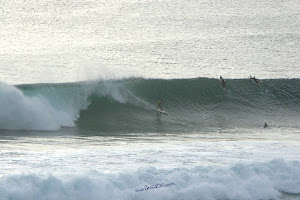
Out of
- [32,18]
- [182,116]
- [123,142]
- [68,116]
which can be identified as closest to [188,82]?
[182,116]

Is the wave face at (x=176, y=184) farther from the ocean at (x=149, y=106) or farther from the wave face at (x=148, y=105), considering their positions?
the wave face at (x=148, y=105)

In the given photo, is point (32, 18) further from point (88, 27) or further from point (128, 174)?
point (128, 174)

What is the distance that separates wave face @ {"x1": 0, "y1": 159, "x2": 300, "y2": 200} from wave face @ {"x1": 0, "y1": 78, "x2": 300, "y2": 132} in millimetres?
9347

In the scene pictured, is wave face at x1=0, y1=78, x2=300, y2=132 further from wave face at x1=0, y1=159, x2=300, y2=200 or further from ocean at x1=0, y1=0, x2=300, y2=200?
wave face at x1=0, y1=159, x2=300, y2=200

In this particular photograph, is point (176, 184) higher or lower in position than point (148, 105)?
lower

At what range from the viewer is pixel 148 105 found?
2628cm

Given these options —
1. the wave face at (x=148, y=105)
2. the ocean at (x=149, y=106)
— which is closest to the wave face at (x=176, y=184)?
the ocean at (x=149, y=106)

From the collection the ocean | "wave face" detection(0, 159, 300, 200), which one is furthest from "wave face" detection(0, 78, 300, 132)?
"wave face" detection(0, 159, 300, 200)

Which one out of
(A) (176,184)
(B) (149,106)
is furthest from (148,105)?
(A) (176,184)

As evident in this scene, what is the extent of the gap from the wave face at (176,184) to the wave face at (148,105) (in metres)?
9.35

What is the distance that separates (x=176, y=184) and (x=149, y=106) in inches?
541

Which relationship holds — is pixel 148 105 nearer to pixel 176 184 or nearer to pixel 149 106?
pixel 149 106

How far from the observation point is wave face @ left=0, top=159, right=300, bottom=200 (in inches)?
457

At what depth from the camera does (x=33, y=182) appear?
11648 millimetres
